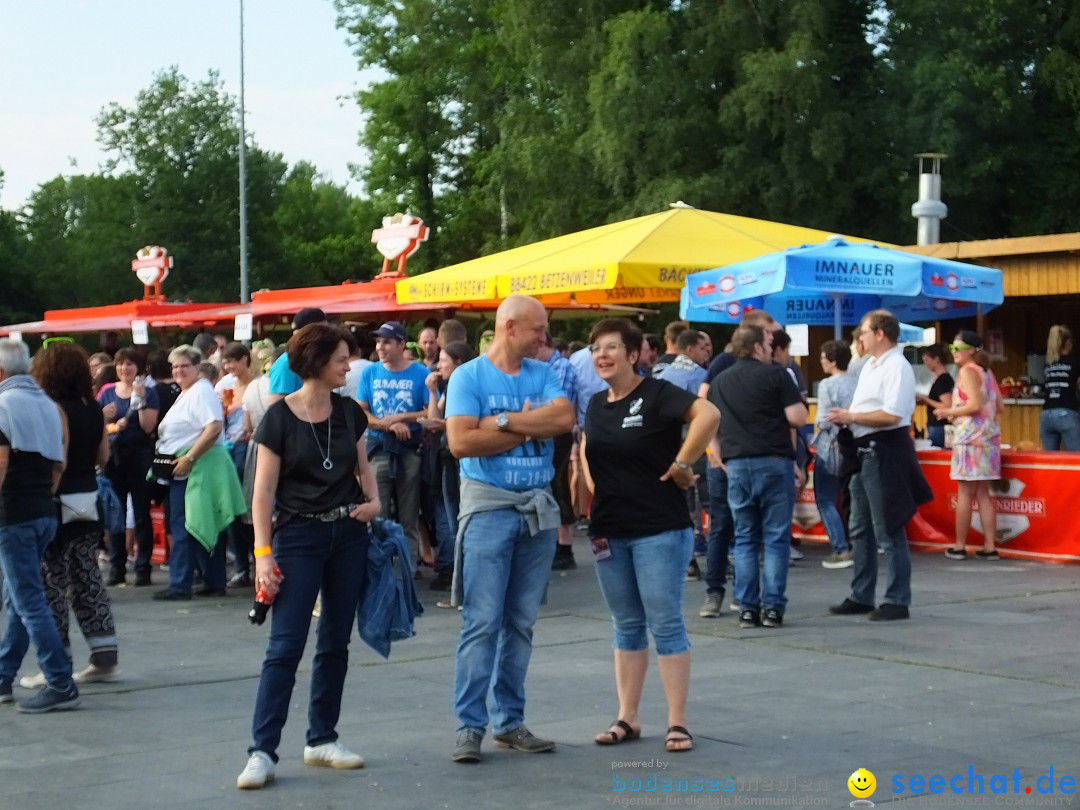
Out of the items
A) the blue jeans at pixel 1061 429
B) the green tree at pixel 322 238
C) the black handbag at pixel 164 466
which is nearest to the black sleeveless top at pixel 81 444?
the black handbag at pixel 164 466

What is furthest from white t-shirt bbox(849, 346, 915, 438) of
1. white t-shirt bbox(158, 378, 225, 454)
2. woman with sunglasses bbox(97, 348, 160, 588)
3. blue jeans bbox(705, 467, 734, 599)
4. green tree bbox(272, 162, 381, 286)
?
green tree bbox(272, 162, 381, 286)

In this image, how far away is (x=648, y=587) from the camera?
623cm

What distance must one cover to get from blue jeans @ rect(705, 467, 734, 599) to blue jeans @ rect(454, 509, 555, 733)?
371 cm

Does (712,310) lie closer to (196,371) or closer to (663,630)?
(196,371)

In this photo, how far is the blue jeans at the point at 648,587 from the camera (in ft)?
20.4

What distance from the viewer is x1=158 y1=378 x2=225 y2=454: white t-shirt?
11195mm

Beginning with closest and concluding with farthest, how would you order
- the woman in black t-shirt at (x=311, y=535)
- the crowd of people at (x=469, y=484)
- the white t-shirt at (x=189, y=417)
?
the woman in black t-shirt at (x=311, y=535) < the crowd of people at (x=469, y=484) < the white t-shirt at (x=189, y=417)

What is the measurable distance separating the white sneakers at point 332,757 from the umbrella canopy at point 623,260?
7878mm

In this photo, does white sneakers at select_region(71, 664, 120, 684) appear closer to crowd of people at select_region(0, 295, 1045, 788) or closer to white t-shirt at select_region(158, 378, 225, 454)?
crowd of people at select_region(0, 295, 1045, 788)

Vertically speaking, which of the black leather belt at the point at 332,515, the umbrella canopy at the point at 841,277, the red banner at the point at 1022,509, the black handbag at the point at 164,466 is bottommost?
the red banner at the point at 1022,509

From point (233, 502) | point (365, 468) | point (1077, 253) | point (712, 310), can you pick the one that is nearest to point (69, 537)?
point (365, 468)

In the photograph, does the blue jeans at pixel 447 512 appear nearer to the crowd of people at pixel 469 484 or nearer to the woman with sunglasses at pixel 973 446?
the crowd of people at pixel 469 484

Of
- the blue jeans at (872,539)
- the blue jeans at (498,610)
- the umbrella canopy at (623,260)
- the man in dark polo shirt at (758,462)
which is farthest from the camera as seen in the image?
the umbrella canopy at (623,260)

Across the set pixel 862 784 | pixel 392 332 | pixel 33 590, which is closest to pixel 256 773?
pixel 33 590
